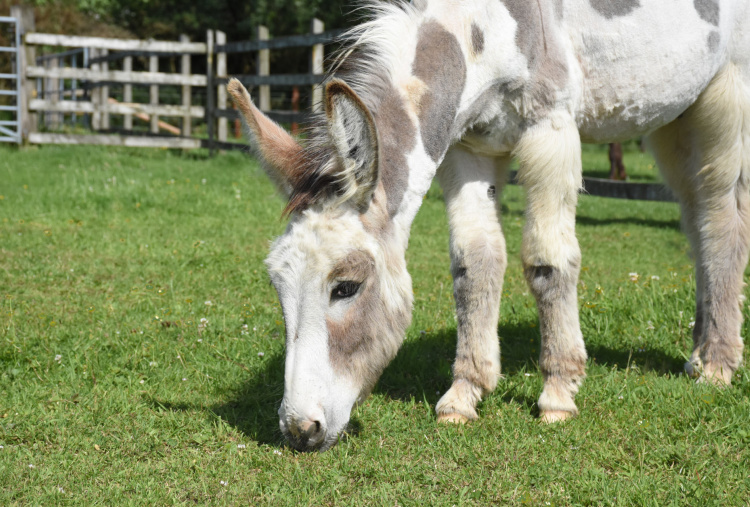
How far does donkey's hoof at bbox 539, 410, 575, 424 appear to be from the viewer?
324cm

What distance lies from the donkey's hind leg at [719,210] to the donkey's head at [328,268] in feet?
6.76

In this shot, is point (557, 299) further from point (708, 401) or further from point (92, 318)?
point (92, 318)

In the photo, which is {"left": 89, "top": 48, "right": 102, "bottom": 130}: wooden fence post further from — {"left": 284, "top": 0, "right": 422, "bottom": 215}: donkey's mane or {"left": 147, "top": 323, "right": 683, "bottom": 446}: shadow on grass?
{"left": 284, "top": 0, "right": 422, "bottom": 215}: donkey's mane

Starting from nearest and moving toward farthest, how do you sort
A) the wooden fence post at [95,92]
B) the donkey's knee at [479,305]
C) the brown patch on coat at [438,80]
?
the brown patch on coat at [438,80] < the donkey's knee at [479,305] < the wooden fence post at [95,92]

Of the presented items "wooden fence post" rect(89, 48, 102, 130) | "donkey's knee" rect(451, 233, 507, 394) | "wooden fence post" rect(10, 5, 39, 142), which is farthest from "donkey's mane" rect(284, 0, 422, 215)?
"wooden fence post" rect(89, 48, 102, 130)

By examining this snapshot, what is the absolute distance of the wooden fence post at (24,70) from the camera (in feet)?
41.0

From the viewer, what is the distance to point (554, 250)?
314cm

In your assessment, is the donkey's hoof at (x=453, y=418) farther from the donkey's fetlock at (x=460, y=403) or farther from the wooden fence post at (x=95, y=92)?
the wooden fence post at (x=95, y=92)

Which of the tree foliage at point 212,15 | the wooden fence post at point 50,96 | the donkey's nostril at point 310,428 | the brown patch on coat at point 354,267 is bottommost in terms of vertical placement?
the wooden fence post at point 50,96

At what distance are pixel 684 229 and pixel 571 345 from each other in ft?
4.53

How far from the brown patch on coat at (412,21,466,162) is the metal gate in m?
11.6

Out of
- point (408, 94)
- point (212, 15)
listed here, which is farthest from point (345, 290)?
point (212, 15)

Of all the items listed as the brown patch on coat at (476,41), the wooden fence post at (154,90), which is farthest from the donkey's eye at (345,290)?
the wooden fence post at (154,90)

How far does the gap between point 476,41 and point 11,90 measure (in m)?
16.3
